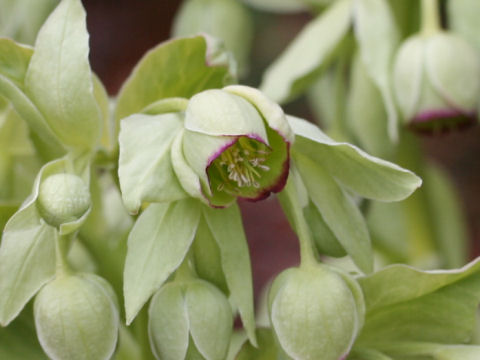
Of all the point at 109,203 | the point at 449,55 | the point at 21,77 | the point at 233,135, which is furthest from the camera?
the point at 109,203


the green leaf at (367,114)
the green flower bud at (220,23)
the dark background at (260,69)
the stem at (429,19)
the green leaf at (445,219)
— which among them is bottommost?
the dark background at (260,69)

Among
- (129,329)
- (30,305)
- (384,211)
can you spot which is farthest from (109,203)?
(384,211)

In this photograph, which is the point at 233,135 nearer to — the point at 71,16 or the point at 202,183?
the point at 202,183

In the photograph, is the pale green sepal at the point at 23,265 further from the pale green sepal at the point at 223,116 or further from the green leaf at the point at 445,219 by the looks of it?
the green leaf at the point at 445,219

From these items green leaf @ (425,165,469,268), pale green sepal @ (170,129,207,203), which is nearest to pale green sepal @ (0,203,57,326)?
pale green sepal @ (170,129,207,203)

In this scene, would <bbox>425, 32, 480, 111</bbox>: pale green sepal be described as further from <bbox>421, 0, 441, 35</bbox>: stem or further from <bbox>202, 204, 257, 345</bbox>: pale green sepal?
<bbox>202, 204, 257, 345</bbox>: pale green sepal

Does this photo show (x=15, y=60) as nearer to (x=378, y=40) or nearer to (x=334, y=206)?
(x=334, y=206)

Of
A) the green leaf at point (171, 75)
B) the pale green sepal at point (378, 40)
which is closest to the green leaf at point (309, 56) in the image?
the pale green sepal at point (378, 40)
